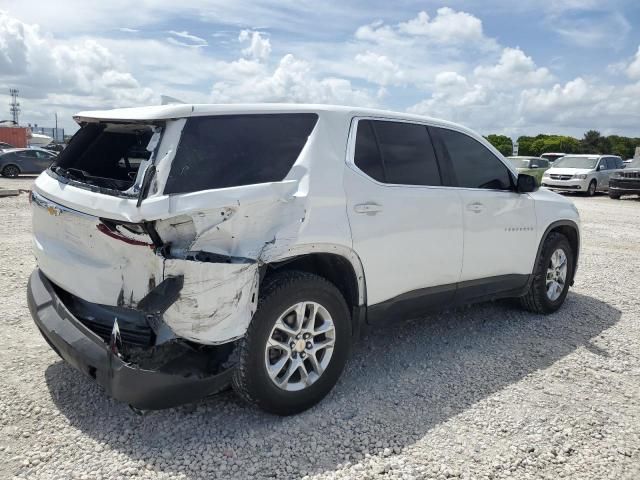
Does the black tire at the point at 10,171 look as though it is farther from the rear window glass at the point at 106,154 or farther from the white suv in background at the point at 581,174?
the rear window glass at the point at 106,154

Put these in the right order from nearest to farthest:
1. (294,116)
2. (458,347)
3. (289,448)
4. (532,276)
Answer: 1. (289,448)
2. (294,116)
3. (458,347)
4. (532,276)

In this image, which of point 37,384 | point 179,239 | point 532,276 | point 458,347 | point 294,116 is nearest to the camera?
point 179,239

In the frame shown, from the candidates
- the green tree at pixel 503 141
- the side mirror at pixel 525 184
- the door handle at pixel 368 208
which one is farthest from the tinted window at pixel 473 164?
the green tree at pixel 503 141

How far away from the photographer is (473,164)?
4469 millimetres

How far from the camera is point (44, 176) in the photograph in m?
3.61

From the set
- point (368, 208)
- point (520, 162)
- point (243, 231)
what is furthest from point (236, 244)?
point (520, 162)

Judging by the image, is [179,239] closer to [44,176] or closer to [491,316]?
[44,176]

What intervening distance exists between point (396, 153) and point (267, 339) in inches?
63.9

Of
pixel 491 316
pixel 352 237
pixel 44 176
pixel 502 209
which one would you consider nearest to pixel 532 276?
pixel 491 316

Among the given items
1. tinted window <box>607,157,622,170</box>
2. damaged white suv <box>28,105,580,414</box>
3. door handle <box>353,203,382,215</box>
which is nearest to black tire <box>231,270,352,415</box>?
damaged white suv <box>28,105,580,414</box>

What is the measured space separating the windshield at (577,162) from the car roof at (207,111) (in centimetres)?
1996

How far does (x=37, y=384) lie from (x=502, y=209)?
12.1 ft

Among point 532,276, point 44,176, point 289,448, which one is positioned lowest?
point 289,448

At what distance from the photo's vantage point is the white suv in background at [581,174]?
20.7 metres
